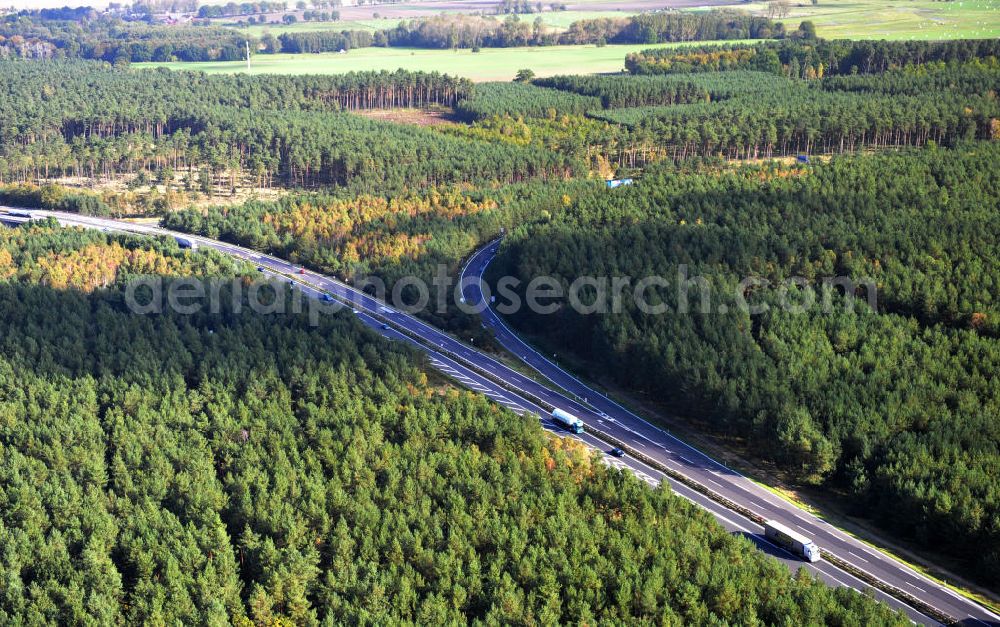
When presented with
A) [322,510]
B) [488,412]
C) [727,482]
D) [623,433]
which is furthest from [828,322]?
[322,510]

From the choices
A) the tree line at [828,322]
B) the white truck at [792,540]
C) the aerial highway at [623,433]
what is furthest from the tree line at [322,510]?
the tree line at [828,322]

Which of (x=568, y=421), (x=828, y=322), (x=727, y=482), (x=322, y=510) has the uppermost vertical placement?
(x=828, y=322)

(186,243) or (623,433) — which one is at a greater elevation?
(186,243)

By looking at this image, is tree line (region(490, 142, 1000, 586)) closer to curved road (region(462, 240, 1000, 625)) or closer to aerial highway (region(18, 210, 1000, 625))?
curved road (region(462, 240, 1000, 625))

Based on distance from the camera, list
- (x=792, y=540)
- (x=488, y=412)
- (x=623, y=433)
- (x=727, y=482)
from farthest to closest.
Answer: (x=623, y=433) < (x=488, y=412) < (x=727, y=482) < (x=792, y=540)

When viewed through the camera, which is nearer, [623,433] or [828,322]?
[623,433]

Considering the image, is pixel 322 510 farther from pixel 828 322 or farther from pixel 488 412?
pixel 828 322

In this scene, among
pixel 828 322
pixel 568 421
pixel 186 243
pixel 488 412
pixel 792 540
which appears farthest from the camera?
pixel 186 243
